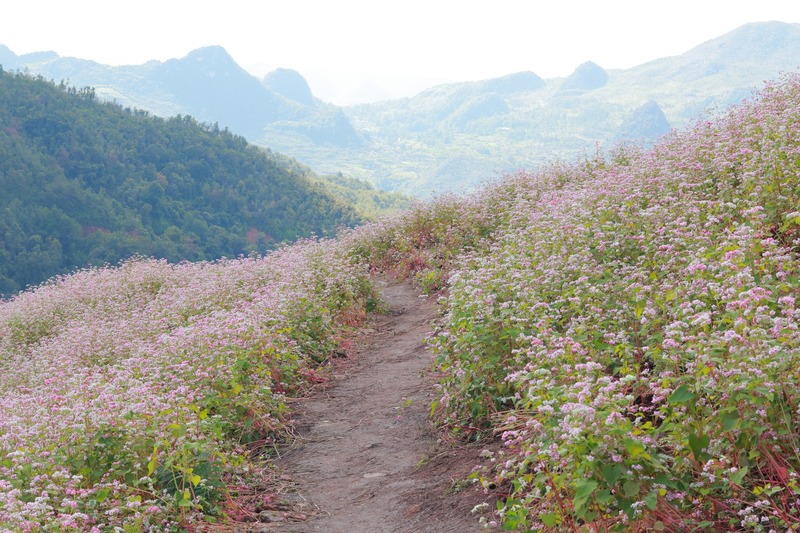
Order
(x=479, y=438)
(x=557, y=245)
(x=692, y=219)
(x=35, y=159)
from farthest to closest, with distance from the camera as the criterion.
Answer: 1. (x=35, y=159)
2. (x=557, y=245)
3. (x=692, y=219)
4. (x=479, y=438)

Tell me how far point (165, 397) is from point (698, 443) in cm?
399

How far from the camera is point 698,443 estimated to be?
116 inches

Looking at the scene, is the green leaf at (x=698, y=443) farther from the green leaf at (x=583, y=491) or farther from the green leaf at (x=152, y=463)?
the green leaf at (x=152, y=463)

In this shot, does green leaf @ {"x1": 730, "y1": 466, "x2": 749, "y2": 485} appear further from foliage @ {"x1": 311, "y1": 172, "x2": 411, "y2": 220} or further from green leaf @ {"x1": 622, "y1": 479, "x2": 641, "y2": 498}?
foliage @ {"x1": 311, "y1": 172, "x2": 411, "y2": 220}

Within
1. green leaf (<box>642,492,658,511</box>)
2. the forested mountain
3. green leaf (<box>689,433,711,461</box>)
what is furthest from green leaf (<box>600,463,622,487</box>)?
the forested mountain

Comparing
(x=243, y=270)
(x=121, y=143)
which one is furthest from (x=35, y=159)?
(x=243, y=270)

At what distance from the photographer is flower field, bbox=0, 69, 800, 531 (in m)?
2.96

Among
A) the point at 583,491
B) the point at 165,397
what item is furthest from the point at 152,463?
the point at 583,491

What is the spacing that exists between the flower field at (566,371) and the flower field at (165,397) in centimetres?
3

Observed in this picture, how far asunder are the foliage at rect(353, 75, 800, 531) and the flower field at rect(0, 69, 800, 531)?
0.02 metres

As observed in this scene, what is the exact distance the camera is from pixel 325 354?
9289mm

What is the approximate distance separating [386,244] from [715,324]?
512 inches

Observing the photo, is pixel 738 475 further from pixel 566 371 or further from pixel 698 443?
pixel 566 371

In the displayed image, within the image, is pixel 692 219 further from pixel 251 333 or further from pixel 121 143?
pixel 121 143
